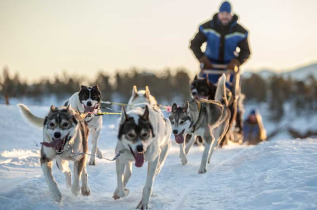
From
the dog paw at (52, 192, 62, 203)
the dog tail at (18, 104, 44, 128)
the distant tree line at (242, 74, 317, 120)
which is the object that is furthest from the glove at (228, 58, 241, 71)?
the distant tree line at (242, 74, 317, 120)

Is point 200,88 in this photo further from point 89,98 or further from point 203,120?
point 89,98

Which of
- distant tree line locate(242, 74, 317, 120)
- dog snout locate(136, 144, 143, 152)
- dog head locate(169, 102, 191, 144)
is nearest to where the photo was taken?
dog snout locate(136, 144, 143, 152)

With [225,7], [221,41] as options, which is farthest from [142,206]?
[225,7]

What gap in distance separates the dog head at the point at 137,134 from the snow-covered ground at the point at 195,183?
0.61 metres

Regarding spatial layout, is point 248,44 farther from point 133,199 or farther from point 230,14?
point 133,199

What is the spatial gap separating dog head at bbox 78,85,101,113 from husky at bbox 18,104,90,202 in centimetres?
192

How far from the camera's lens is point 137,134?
3.64m

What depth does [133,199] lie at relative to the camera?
4250mm

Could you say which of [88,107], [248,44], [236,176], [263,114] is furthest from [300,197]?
[263,114]

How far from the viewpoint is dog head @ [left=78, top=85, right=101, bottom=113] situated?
6.07m

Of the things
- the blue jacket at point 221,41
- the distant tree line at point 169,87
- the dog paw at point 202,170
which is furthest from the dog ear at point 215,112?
the distant tree line at point 169,87

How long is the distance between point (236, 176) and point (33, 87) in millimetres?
37169

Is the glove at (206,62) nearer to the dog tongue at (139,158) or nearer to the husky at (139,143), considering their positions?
the husky at (139,143)

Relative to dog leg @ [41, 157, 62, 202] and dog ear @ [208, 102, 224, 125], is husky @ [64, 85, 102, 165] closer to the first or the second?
dog ear @ [208, 102, 224, 125]
